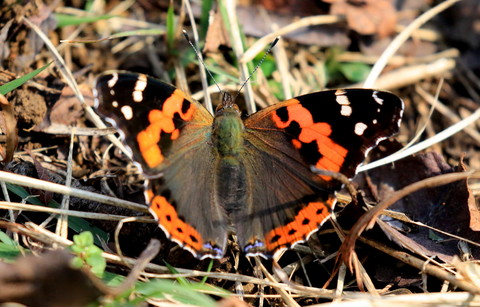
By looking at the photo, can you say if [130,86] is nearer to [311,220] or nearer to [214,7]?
[311,220]

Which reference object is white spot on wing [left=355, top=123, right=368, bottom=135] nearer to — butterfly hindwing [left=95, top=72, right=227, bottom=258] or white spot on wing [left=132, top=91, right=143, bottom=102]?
butterfly hindwing [left=95, top=72, right=227, bottom=258]

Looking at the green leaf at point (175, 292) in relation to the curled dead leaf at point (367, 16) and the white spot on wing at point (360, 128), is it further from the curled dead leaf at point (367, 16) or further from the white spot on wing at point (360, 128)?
the curled dead leaf at point (367, 16)

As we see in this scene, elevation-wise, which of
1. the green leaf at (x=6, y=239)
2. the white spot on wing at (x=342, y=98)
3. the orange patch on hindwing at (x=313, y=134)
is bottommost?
the green leaf at (x=6, y=239)

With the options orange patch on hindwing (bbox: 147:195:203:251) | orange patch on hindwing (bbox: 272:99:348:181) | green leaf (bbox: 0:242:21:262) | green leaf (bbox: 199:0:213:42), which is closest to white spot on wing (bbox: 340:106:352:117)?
orange patch on hindwing (bbox: 272:99:348:181)

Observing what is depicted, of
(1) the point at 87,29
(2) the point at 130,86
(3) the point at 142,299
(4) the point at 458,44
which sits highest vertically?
(1) the point at 87,29

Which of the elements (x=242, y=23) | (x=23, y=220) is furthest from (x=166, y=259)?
(x=242, y=23)

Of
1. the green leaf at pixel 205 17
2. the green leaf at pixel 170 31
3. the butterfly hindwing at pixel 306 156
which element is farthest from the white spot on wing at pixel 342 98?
the green leaf at pixel 170 31
